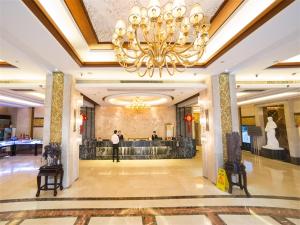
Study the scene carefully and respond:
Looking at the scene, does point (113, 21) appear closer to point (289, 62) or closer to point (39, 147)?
point (289, 62)

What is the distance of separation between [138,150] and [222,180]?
5855 mm

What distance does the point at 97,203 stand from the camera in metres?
4.23

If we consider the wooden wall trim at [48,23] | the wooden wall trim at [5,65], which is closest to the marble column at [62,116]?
the wooden wall trim at [5,65]

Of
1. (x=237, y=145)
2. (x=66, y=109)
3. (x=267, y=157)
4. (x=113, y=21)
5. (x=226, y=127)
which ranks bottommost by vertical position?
(x=267, y=157)

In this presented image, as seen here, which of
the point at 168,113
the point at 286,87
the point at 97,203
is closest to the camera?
the point at 97,203

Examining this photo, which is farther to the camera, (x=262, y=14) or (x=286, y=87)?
(x=286, y=87)

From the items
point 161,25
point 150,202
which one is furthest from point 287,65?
point 150,202

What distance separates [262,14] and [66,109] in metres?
5.22

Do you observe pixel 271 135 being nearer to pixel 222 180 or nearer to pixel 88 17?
pixel 222 180

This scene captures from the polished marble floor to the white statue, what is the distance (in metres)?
4.28

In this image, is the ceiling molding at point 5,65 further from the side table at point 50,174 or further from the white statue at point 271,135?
the white statue at point 271,135

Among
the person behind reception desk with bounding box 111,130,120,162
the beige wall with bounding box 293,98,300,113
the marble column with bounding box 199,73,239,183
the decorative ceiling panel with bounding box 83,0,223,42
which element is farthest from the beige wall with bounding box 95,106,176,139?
the decorative ceiling panel with bounding box 83,0,223,42

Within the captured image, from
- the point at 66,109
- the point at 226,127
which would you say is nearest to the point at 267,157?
the point at 226,127

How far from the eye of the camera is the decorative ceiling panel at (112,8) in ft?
9.83
